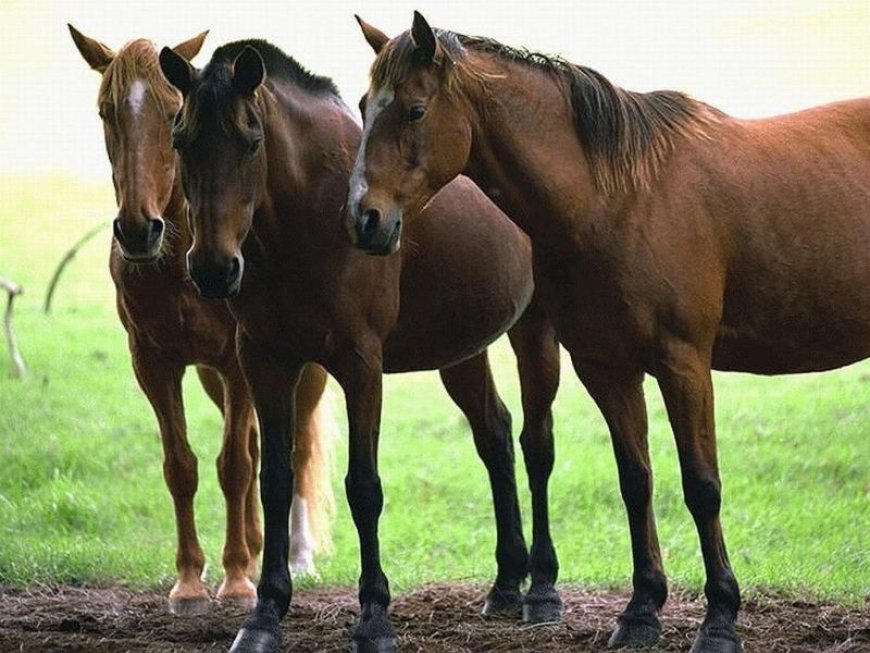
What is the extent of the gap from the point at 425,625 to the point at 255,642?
884mm

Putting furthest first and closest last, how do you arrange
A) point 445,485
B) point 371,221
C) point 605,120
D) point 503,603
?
1. point 445,485
2. point 503,603
3. point 605,120
4. point 371,221

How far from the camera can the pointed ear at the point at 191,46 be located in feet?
19.5

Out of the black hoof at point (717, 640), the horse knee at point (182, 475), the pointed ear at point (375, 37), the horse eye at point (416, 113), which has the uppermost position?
the pointed ear at point (375, 37)

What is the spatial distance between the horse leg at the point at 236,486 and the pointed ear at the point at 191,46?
137 centimetres

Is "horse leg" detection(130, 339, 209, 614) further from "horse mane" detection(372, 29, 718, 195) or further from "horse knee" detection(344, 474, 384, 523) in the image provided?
"horse mane" detection(372, 29, 718, 195)

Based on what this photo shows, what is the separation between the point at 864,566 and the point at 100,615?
142 inches

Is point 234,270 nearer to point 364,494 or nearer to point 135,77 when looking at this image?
point 364,494

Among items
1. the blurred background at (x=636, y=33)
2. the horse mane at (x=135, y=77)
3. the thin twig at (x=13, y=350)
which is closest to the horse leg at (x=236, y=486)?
the horse mane at (x=135, y=77)

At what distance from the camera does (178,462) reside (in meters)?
6.40

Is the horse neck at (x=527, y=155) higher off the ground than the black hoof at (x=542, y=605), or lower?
higher

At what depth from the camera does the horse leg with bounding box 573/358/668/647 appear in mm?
5098

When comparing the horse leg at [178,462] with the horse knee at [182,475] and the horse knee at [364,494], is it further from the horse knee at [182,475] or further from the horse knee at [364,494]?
the horse knee at [364,494]

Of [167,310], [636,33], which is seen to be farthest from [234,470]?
[636,33]

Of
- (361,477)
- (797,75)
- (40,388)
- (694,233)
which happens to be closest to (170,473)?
(361,477)
